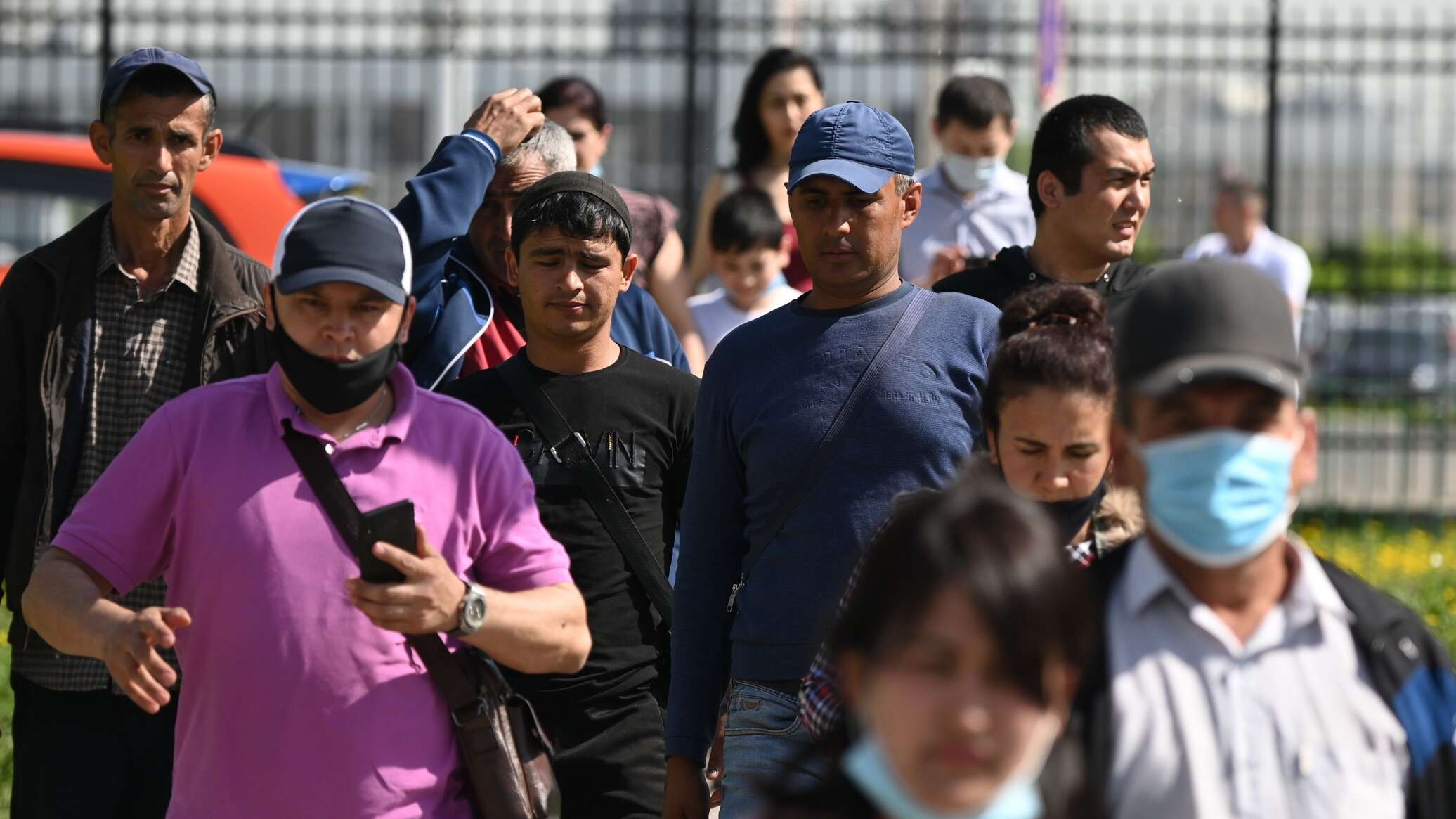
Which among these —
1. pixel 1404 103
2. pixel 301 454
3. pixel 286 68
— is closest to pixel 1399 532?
pixel 1404 103

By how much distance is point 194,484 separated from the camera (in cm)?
311

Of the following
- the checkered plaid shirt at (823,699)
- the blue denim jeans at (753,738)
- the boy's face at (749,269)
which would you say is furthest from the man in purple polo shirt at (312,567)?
the boy's face at (749,269)

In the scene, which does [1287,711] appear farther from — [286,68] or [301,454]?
[286,68]

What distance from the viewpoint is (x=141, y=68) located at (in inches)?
173

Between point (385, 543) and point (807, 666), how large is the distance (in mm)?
1048

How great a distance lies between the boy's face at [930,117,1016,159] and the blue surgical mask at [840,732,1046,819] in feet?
15.7

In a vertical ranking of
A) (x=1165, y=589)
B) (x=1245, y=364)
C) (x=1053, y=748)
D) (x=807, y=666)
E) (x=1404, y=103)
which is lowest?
(x=807, y=666)

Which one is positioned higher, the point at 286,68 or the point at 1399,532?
the point at 286,68

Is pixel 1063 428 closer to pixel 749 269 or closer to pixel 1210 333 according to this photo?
pixel 1210 333

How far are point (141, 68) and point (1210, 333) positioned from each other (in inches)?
116

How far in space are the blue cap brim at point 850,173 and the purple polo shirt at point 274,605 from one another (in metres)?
1.10

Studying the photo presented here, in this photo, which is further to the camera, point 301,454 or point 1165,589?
point 301,454

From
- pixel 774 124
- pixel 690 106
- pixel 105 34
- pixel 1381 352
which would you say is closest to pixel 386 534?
pixel 774 124

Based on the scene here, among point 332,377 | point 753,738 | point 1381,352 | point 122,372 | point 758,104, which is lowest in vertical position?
point 1381,352
